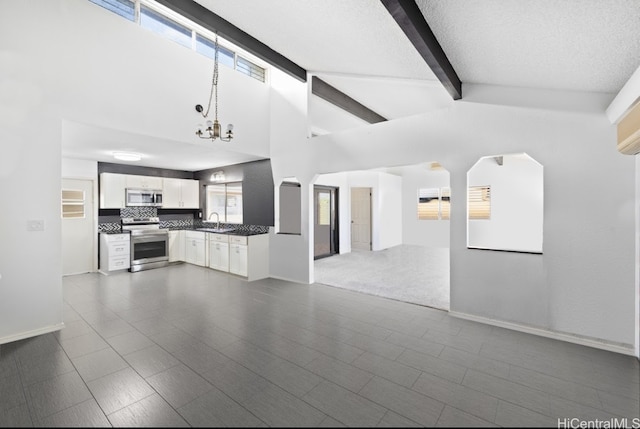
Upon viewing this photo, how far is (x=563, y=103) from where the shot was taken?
2814mm

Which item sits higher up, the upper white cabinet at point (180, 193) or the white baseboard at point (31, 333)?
the upper white cabinet at point (180, 193)

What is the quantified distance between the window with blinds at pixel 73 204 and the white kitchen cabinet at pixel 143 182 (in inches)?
33.1

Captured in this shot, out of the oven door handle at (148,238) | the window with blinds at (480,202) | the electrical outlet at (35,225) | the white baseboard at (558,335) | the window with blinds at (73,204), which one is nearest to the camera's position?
the white baseboard at (558,335)

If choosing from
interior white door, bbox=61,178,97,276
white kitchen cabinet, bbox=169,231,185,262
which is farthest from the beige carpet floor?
interior white door, bbox=61,178,97,276

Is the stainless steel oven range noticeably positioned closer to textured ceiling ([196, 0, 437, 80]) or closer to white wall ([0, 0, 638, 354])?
white wall ([0, 0, 638, 354])

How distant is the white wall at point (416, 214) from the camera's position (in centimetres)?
Answer: 900

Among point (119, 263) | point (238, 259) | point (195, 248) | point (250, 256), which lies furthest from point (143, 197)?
point (250, 256)

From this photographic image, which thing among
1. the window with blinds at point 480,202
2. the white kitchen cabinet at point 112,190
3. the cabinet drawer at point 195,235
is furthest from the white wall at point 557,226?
the white kitchen cabinet at point 112,190

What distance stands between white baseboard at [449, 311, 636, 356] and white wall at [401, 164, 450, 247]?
6.00 meters

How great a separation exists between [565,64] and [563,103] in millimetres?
581

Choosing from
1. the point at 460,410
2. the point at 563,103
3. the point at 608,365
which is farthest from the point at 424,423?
the point at 563,103

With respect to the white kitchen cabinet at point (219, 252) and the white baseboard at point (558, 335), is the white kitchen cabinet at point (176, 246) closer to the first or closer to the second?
the white kitchen cabinet at point (219, 252)

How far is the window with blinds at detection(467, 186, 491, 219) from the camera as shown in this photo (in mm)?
7766

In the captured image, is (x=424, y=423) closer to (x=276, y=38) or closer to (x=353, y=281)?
(x=353, y=281)
